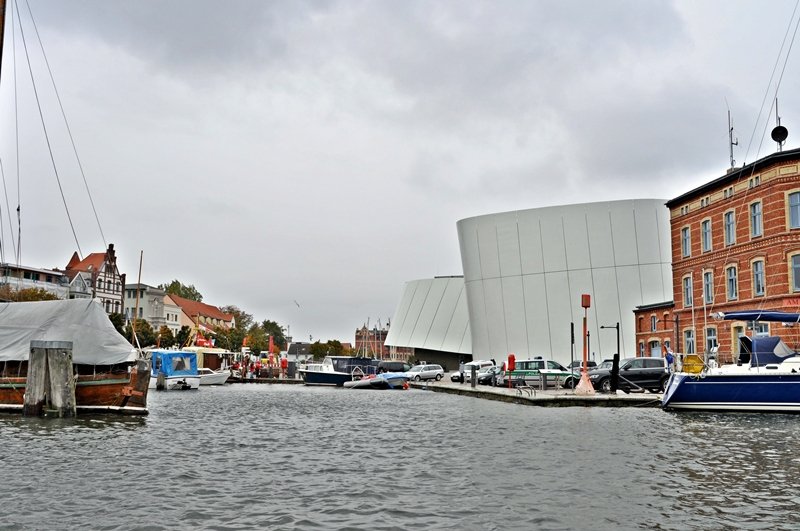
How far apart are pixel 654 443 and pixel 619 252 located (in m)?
58.8

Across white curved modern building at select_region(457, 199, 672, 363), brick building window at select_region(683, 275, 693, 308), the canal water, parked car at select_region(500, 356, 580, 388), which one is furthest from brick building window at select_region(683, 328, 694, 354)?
the canal water

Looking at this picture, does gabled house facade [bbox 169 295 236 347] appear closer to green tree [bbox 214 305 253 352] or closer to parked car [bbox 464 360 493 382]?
green tree [bbox 214 305 253 352]

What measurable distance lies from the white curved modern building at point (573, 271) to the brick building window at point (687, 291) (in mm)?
23803

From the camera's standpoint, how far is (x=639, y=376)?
1540 inches

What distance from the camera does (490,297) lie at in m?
84.6

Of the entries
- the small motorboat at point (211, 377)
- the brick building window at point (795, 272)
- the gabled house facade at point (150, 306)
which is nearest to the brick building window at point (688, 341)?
the brick building window at point (795, 272)

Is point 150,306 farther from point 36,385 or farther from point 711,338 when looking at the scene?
point 36,385

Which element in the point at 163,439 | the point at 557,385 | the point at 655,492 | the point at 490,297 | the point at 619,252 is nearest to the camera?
the point at 655,492

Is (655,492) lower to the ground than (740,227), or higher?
lower

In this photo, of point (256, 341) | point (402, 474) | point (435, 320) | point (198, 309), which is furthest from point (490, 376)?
point (198, 309)

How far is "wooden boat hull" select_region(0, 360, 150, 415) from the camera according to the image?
92.9ft

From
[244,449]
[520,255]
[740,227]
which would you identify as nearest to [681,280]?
[740,227]

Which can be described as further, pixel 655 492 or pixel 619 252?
pixel 619 252

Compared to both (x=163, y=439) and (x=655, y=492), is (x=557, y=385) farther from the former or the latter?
(x=655, y=492)
